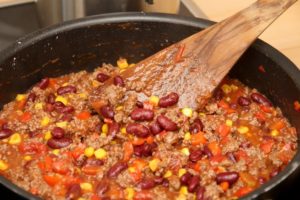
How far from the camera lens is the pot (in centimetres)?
201

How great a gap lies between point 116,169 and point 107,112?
0.93 feet

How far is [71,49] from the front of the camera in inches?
87.5

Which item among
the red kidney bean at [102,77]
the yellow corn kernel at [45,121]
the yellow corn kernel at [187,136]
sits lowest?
the yellow corn kernel at [187,136]

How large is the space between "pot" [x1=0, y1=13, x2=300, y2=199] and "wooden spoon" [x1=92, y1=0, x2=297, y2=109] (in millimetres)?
127

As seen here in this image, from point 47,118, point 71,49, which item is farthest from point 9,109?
point 71,49

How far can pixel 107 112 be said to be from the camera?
1998 mm

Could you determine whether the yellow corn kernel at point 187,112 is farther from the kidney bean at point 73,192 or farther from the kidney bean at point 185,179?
the kidney bean at point 73,192

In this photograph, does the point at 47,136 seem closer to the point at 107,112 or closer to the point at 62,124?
the point at 62,124

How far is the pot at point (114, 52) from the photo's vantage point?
201cm

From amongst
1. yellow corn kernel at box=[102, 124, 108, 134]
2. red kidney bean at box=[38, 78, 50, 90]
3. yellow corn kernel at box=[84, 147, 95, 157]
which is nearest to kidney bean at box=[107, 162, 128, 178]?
yellow corn kernel at box=[84, 147, 95, 157]

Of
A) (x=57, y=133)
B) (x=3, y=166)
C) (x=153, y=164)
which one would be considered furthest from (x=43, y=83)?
(x=153, y=164)

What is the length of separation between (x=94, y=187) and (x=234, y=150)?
536mm

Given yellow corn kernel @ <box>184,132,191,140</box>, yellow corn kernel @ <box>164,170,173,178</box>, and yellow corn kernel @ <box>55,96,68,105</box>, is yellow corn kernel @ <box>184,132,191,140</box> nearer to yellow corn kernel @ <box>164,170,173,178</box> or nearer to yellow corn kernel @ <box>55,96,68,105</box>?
yellow corn kernel @ <box>164,170,173,178</box>

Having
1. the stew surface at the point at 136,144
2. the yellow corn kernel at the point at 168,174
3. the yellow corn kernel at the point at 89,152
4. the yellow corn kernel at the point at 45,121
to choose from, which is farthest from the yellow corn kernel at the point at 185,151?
the yellow corn kernel at the point at 45,121
